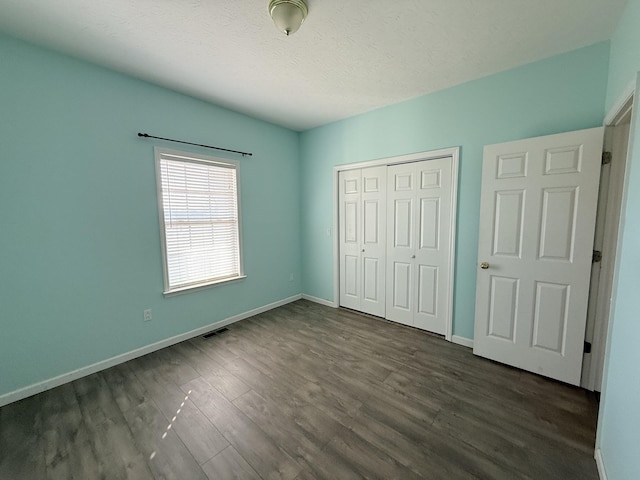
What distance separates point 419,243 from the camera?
9.71 feet

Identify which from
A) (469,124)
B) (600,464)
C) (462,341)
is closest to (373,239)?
(462,341)

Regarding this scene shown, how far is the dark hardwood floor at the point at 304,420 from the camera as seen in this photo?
1.39 meters

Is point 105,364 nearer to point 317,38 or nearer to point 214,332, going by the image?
point 214,332

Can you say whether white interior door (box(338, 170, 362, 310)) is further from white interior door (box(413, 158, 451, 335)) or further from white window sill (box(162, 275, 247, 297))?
white window sill (box(162, 275, 247, 297))

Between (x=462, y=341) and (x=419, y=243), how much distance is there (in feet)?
3.82

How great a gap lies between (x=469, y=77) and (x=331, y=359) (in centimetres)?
312

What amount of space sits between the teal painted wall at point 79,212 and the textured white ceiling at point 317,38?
270 mm

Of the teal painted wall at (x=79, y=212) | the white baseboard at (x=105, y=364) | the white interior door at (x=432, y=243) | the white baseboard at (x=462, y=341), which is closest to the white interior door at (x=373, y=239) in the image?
the white interior door at (x=432, y=243)

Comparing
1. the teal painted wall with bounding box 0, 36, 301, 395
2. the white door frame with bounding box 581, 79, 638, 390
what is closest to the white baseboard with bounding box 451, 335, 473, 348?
the white door frame with bounding box 581, 79, 638, 390

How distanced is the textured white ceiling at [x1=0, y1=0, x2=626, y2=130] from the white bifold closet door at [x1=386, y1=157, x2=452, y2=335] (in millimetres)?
972

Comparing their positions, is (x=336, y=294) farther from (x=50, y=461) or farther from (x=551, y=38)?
(x=551, y=38)

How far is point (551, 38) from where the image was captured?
1845 millimetres

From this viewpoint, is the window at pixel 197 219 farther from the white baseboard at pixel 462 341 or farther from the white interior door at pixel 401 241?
the white baseboard at pixel 462 341

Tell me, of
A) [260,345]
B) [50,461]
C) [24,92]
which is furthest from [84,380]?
[24,92]
